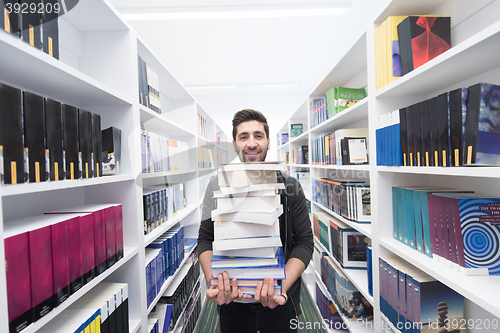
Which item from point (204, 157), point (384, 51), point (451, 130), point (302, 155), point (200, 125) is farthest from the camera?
point (302, 155)

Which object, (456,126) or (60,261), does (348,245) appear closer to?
(456,126)

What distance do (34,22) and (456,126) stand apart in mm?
1416

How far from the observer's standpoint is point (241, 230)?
874mm

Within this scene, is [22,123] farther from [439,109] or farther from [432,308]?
[432,308]

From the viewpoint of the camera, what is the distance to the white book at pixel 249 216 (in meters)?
0.82

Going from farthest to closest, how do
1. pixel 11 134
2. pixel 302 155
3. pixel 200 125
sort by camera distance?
pixel 302 155
pixel 200 125
pixel 11 134

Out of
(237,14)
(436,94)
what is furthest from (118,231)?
(237,14)

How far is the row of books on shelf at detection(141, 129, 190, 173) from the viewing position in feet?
4.31

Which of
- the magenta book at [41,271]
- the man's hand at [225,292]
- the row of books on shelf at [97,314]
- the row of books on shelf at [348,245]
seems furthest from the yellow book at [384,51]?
the row of books on shelf at [97,314]

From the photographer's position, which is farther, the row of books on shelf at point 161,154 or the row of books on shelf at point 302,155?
the row of books on shelf at point 302,155

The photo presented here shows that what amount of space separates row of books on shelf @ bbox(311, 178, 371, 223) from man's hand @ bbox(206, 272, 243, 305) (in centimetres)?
101

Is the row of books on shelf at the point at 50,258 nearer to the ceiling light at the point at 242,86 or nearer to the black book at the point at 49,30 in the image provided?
the black book at the point at 49,30

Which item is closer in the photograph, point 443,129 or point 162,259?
point 443,129

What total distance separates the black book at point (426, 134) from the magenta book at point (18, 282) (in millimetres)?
1393
